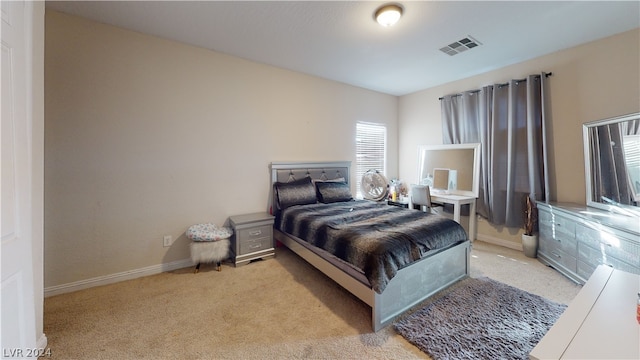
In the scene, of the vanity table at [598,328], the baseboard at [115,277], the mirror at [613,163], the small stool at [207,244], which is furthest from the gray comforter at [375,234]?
the mirror at [613,163]

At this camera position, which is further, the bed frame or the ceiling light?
the ceiling light

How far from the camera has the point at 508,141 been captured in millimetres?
3295

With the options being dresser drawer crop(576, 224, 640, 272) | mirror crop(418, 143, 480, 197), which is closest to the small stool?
mirror crop(418, 143, 480, 197)

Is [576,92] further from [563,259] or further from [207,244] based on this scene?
[207,244]

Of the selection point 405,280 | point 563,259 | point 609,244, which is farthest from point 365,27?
point 563,259

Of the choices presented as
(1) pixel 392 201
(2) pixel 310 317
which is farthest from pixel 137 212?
(1) pixel 392 201

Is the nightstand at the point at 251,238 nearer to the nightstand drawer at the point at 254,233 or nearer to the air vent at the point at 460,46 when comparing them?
the nightstand drawer at the point at 254,233

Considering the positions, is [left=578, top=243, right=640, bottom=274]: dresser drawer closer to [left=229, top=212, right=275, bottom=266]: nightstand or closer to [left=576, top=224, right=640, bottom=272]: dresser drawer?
[left=576, top=224, right=640, bottom=272]: dresser drawer

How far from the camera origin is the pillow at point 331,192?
3.50 m

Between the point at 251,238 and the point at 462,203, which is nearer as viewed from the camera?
the point at 251,238

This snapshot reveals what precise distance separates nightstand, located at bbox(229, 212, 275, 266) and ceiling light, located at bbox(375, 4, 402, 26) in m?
2.46

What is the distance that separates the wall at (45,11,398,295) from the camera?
7.20ft

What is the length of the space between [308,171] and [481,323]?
2.69m

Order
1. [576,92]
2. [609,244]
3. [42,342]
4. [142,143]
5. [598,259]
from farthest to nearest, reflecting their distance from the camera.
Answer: [576,92] < [142,143] < [598,259] < [609,244] < [42,342]
